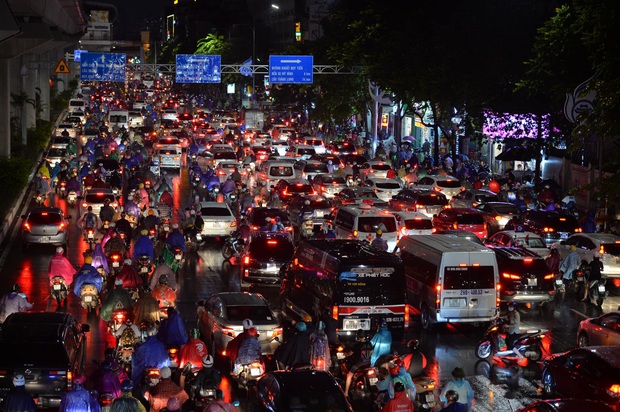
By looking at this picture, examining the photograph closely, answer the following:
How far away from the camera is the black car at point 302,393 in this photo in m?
13.8

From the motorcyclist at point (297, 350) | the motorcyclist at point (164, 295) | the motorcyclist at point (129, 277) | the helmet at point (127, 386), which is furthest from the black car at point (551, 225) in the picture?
the helmet at point (127, 386)

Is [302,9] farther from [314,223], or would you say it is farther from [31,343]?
[31,343]

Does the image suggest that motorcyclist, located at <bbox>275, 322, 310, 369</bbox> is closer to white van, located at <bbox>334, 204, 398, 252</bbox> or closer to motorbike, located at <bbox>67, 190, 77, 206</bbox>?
white van, located at <bbox>334, 204, 398, 252</bbox>

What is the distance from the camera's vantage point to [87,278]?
24.2 metres

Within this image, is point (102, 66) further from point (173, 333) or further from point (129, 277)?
point (173, 333)

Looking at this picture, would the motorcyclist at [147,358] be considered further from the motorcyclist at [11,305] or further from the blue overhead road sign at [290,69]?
Result: the blue overhead road sign at [290,69]

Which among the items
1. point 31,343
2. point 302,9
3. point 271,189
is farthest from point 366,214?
point 302,9

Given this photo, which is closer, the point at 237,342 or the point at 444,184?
the point at 237,342

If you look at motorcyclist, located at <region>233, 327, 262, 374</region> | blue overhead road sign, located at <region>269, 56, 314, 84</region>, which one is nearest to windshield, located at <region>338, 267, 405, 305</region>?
motorcyclist, located at <region>233, 327, 262, 374</region>

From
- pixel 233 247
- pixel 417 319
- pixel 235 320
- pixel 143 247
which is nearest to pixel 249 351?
pixel 235 320

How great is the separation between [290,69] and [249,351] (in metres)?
49.5

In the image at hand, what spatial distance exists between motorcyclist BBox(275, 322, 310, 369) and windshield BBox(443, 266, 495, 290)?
230 inches

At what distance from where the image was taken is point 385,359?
57.5ft

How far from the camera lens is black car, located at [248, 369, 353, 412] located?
13844 mm
